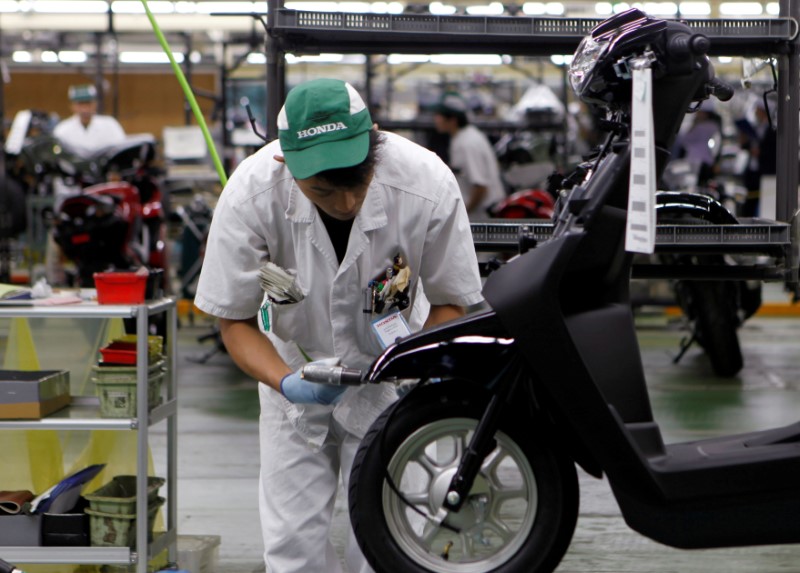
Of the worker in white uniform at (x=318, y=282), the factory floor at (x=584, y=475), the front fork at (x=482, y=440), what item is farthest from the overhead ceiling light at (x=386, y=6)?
the front fork at (x=482, y=440)

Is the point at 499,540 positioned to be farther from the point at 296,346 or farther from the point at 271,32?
the point at 271,32

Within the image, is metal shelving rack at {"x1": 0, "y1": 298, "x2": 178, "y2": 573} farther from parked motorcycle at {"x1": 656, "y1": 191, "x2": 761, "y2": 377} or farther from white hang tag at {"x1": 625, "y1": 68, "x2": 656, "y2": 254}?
parked motorcycle at {"x1": 656, "y1": 191, "x2": 761, "y2": 377}

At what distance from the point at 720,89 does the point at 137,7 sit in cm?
956

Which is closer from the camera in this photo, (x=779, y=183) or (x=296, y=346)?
(x=296, y=346)

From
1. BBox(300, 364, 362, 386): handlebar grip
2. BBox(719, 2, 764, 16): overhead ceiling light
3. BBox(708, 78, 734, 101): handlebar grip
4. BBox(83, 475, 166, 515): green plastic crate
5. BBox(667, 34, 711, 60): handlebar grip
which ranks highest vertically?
BBox(719, 2, 764, 16): overhead ceiling light

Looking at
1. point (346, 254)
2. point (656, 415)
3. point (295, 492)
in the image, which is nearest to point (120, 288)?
point (295, 492)

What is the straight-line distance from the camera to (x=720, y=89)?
2305mm

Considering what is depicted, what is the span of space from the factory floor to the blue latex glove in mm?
1771

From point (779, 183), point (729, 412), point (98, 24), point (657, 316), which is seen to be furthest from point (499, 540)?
point (98, 24)

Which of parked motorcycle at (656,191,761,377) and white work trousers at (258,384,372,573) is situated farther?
parked motorcycle at (656,191,761,377)

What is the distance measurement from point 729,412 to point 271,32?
4125 millimetres

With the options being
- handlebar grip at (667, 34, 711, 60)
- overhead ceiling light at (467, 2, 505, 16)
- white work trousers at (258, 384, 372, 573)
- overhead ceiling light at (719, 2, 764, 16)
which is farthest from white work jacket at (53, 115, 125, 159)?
handlebar grip at (667, 34, 711, 60)

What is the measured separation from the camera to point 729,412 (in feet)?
21.3

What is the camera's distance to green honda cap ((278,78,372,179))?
227cm
